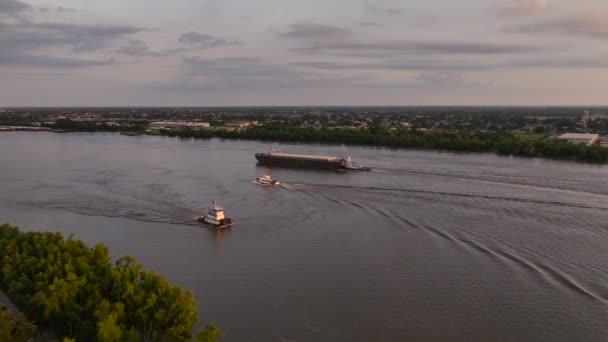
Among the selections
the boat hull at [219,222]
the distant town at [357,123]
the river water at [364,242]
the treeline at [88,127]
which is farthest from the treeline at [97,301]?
the treeline at [88,127]

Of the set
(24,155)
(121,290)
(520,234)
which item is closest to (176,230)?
(121,290)

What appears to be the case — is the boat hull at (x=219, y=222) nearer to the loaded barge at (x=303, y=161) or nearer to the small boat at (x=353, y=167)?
the small boat at (x=353, y=167)

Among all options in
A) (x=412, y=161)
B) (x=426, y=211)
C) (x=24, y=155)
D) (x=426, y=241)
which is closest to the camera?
(x=426, y=241)

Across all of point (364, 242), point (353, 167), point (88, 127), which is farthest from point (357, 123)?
point (364, 242)

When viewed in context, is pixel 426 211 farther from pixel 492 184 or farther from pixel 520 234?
pixel 492 184

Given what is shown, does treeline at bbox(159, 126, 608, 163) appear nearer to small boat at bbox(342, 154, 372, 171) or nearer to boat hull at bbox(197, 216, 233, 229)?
small boat at bbox(342, 154, 372, 171)

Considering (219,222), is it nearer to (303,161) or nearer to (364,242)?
(364,242)
